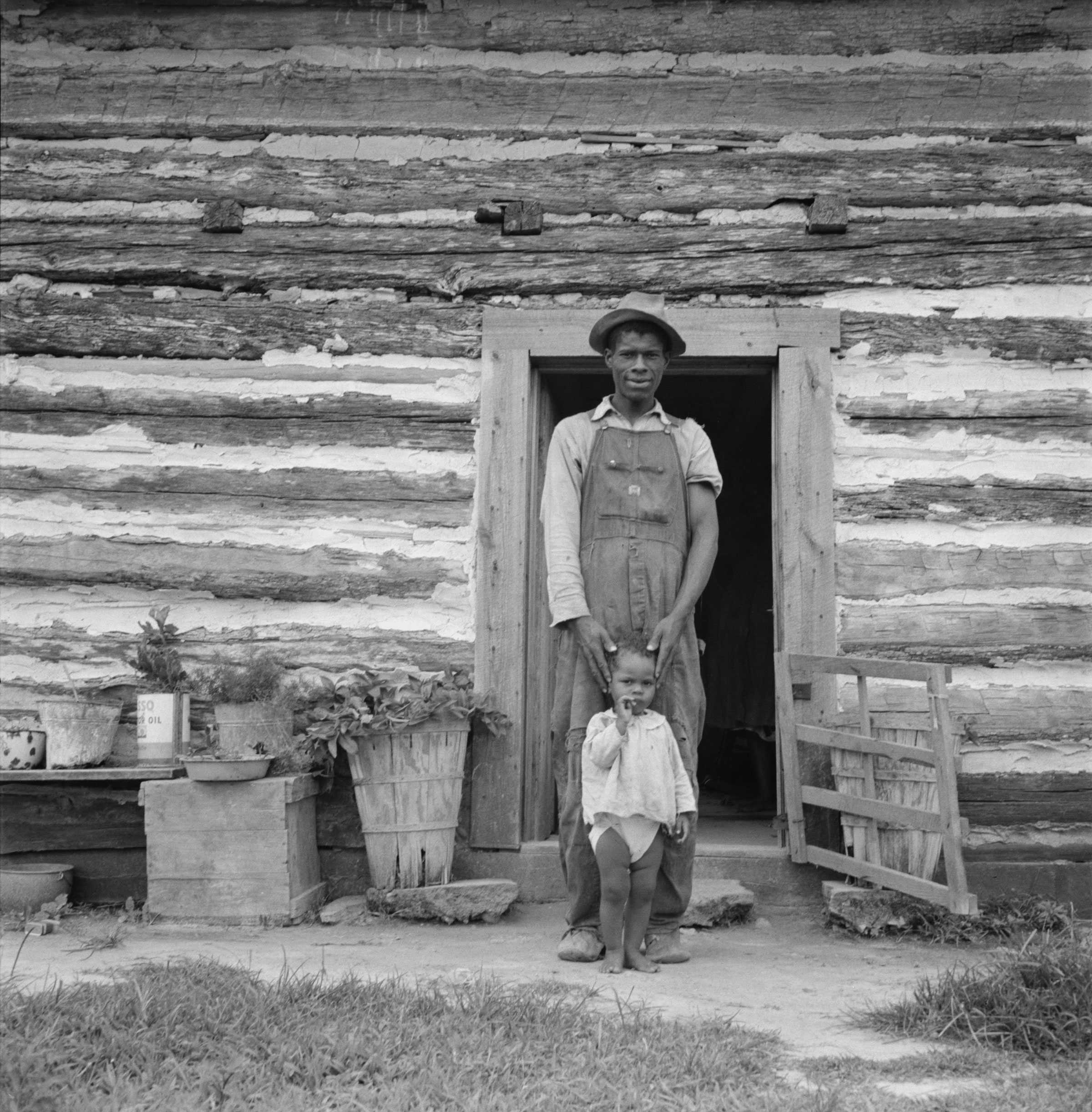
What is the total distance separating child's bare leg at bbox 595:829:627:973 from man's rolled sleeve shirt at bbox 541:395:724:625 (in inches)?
30.5

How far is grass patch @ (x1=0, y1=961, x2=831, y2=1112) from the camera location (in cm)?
268

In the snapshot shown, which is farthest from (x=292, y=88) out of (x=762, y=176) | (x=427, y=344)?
(x=762, y=176)

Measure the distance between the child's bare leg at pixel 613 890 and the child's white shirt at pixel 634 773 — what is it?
0.10 meters

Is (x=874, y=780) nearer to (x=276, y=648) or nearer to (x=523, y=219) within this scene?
(x=276, y=648)

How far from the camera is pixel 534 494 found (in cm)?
538

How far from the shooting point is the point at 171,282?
18.1 feet

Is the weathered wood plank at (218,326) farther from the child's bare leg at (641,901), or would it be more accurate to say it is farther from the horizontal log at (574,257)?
the child's bare leg at (641,901)

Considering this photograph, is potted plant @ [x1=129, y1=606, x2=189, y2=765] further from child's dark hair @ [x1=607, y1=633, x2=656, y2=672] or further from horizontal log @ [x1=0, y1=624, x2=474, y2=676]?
child's dark hair @ [x1=607, y1=633, x2=656, y2=672]

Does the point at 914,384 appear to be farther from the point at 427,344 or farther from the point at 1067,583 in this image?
the point at 427,344

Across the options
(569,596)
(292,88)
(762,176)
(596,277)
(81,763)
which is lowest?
(81,763)

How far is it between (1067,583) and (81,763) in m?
4.24

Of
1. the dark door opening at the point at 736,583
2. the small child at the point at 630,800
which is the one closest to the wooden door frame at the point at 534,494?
the small child at the point at 630,800

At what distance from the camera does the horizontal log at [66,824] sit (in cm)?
526

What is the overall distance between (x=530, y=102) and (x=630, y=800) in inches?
132
